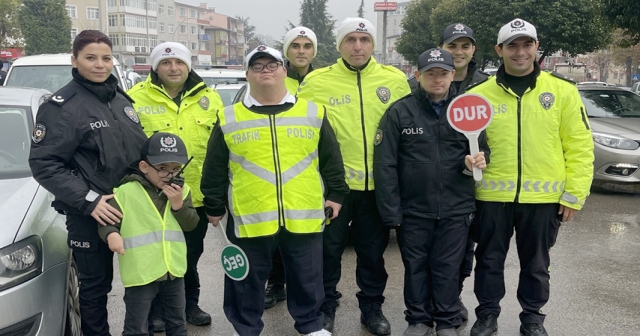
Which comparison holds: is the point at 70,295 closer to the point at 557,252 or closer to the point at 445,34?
the point at 445,34

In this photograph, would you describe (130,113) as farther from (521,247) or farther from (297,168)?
(521,247)

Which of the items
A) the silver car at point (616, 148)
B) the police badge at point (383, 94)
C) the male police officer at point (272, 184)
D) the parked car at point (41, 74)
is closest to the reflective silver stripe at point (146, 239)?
the male police officer at point (272, 184)

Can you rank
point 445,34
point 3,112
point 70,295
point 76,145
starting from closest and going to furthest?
point 76,145, point 70,295, point 3,112, point 445,34

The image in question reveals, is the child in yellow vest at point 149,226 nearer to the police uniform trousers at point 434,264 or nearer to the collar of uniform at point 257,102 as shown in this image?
the collar of uniform at point 257,102

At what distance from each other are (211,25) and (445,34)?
104331mm

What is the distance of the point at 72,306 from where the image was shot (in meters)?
3.50

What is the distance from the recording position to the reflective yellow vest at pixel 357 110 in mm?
3807

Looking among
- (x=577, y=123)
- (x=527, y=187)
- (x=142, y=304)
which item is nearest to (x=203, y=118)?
(x=142, y=304)

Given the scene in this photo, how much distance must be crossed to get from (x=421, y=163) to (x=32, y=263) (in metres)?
2.26

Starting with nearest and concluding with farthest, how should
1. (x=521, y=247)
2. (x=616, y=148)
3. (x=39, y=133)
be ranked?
(x=39, y=133) < (x=521, y=247) < (x=616, y=148)

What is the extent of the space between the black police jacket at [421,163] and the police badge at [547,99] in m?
0.41

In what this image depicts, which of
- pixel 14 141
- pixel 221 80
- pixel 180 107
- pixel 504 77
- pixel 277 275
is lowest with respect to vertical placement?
pixel 277 275

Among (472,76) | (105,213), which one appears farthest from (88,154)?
(472,76)

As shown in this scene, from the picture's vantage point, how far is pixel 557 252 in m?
5.88
